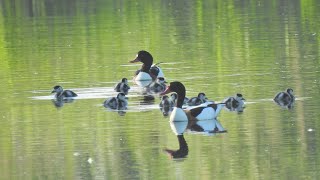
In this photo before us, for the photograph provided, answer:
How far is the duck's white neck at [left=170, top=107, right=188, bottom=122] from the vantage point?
2080 centimetres

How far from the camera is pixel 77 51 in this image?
34031 mm

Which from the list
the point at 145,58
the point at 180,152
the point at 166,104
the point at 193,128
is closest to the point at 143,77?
the point at 145,58

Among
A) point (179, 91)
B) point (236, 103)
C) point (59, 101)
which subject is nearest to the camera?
point (179, 91)

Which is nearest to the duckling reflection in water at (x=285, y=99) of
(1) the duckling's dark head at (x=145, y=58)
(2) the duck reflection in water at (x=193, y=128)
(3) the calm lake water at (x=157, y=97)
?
(3) the calm lake water at (x=157, y=97)

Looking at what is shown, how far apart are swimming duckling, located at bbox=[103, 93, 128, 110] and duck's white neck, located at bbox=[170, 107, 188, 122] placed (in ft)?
6.01

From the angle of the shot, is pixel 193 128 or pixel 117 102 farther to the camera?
pixel 117 102

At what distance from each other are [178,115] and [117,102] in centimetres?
209

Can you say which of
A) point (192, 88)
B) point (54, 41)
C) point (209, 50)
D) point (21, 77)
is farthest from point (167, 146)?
point (54, 41)

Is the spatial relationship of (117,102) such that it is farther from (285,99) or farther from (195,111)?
(285,99)

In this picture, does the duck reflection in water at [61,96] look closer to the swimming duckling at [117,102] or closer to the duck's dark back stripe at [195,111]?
the swimming duckling at [117,102]

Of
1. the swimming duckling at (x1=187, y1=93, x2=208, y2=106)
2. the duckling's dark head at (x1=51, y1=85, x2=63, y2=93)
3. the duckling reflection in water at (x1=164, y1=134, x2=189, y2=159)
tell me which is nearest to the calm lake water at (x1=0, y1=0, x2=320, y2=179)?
the duckling reflection in water at (x1=164, y1=134, x2=189, y2=159)

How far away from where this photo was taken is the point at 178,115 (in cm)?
2084

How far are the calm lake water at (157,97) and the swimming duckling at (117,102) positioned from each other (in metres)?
0.18

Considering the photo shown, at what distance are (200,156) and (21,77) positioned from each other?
11989 mm
